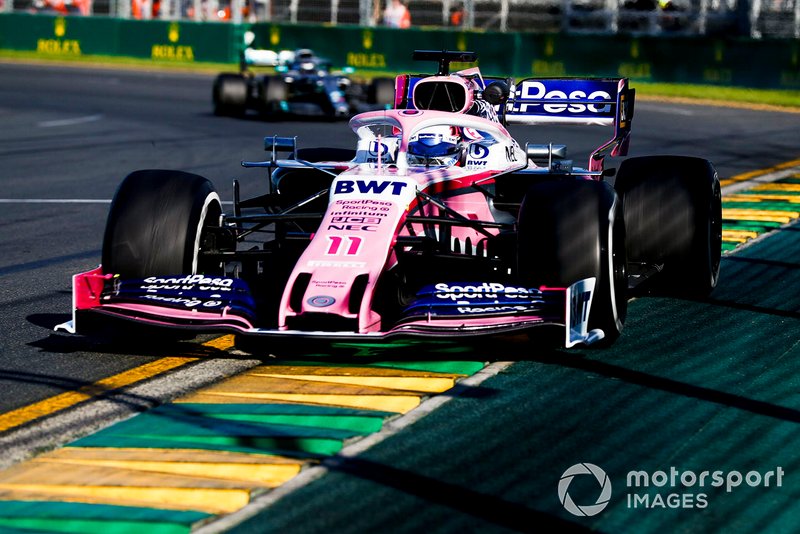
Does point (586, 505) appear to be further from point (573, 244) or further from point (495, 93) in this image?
point (495, 93)

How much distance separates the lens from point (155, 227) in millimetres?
6754

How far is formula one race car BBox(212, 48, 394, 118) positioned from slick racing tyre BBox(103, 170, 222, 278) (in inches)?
589

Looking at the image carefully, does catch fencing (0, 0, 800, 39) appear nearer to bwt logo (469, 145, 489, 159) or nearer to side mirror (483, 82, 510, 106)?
side mirror (483, 82, 510, 106)

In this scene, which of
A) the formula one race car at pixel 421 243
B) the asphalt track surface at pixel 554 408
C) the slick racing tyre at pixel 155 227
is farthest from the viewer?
the slick racing tyre at pixel 155 227

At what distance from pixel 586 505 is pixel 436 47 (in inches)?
1107

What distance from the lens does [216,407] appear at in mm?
5684

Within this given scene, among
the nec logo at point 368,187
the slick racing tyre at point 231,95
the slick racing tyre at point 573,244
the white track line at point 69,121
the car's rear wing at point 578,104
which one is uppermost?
the car's rear wing at point 578,104

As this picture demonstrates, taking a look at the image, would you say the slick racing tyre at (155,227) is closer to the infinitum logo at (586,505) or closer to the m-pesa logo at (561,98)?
the infinitum logo at (586,505)

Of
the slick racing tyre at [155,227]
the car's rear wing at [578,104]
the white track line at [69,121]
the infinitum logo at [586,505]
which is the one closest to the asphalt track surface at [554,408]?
the infinitum logo at [586,505]

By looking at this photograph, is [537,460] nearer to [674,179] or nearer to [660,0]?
[674,179]

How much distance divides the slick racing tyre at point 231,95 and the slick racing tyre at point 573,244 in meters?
16.3

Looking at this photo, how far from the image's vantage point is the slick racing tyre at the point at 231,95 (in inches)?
884

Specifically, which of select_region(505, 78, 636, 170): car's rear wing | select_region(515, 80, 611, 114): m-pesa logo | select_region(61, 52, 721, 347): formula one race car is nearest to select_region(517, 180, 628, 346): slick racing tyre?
select_region(61, 52, 721, 347): formula one race car

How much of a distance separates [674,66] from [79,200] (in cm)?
1912
